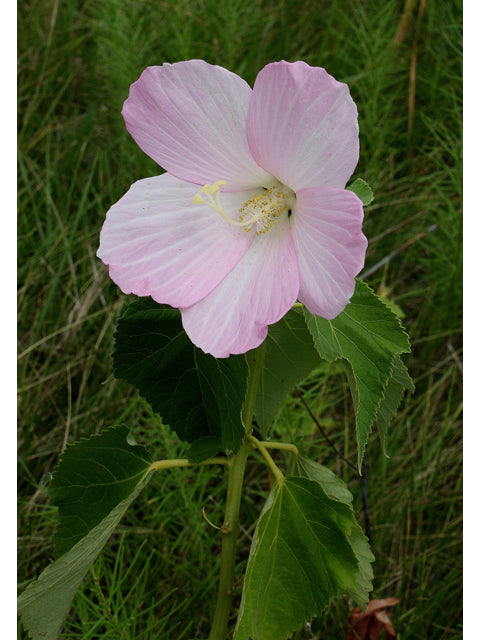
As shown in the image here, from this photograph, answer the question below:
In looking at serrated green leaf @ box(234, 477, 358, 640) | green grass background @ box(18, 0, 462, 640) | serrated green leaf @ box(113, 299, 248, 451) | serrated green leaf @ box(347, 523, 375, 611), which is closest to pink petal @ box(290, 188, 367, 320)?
serrated green leaf @ box(113, 299, 248, 451)

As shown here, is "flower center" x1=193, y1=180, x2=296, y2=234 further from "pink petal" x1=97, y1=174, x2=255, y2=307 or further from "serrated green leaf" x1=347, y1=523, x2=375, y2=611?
"serrated green leaf" x1=347, y1=523, x2=375, y2=611

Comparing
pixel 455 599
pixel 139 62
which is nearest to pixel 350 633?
pixel 455 599

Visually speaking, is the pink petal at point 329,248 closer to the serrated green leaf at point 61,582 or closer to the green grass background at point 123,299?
the serrated green leaf at point 61,582

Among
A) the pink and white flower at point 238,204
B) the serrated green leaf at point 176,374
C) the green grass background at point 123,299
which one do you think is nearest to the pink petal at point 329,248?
the pink and white flower at point 238,204

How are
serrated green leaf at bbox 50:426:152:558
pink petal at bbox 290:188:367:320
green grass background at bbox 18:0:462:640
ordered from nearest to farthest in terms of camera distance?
pink petal at bbox 290:188:367:320, serrated green leaf at bbox 50:426:152:558, green grass background at bbox 18:0:462:640

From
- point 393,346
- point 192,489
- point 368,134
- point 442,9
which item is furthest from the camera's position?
point 442,9

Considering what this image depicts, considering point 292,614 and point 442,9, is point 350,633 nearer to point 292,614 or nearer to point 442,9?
point 292,614
